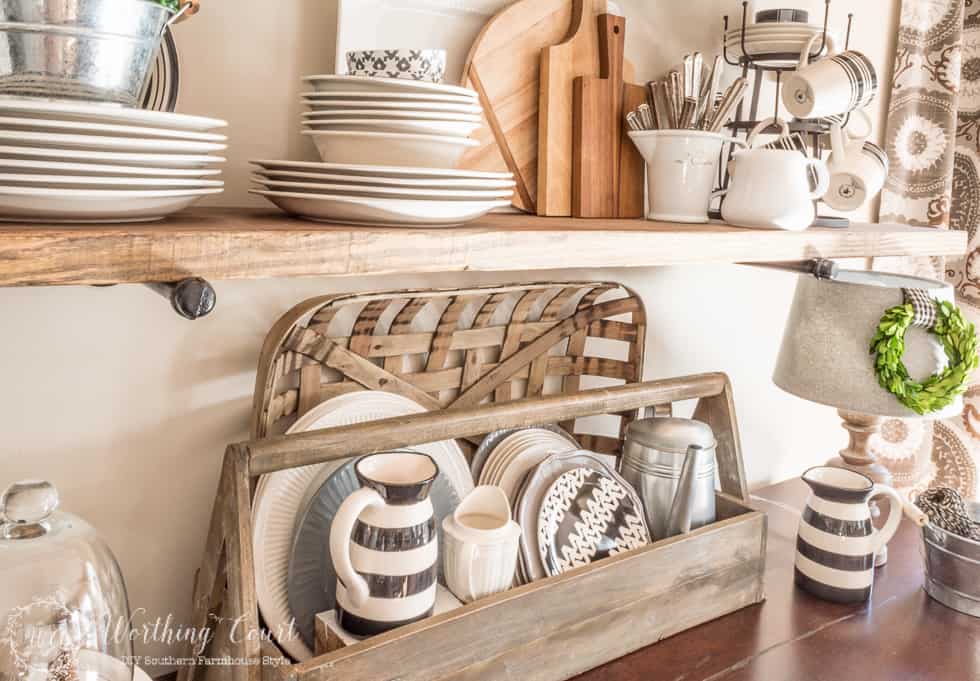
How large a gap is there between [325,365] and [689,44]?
2.72 feet

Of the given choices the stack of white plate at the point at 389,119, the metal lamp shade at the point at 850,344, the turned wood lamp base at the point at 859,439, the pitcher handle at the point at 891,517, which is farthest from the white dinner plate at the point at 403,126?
the turned wood lamp base at the point at 859,439

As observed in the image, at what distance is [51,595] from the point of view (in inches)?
28.2

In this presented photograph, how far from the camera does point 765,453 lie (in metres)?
1.73

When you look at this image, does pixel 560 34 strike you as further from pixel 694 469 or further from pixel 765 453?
pixel 765 453

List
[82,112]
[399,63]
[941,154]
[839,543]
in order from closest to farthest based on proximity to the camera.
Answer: [82,112]
[399,63]
[839,543]
[941,154]

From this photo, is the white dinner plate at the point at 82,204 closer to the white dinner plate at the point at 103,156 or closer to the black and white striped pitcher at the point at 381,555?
the white dinner plate at the point at 103,156

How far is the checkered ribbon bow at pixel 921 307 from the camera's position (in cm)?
119

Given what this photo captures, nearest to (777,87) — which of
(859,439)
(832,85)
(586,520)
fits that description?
(832,85)

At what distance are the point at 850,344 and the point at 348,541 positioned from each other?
85 cm

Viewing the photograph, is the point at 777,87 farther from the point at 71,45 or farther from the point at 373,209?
the point at 71,45

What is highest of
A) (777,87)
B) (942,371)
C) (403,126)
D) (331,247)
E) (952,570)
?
(777,87)

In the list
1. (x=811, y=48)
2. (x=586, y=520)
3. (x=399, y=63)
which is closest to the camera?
(x=399, y=63)

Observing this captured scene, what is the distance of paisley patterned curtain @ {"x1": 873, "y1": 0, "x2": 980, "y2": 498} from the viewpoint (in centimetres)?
178

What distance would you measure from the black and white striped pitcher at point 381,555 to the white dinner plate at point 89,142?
0.38 metres
